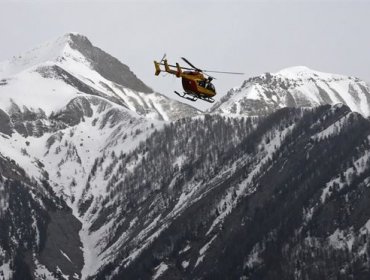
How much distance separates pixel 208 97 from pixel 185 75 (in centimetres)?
606

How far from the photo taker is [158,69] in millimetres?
186000

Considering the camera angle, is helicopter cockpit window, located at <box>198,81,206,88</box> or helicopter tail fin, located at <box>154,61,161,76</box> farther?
helicopter tail fin, located at <box>154,61,161,76</box>

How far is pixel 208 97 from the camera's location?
181750mm

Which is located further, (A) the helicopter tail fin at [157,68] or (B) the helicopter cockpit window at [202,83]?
(A) the helicopter tail fin at [157,68]

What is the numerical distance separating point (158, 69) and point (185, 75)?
6748 millimetres

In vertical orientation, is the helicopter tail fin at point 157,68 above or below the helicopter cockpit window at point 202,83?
below

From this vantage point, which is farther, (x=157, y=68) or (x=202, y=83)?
(x=157, y=68)

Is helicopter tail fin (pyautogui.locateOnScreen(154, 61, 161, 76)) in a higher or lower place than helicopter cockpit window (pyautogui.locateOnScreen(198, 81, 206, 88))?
lower

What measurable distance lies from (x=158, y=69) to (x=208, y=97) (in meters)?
11.9

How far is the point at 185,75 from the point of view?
182 meters

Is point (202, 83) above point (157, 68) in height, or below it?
above
